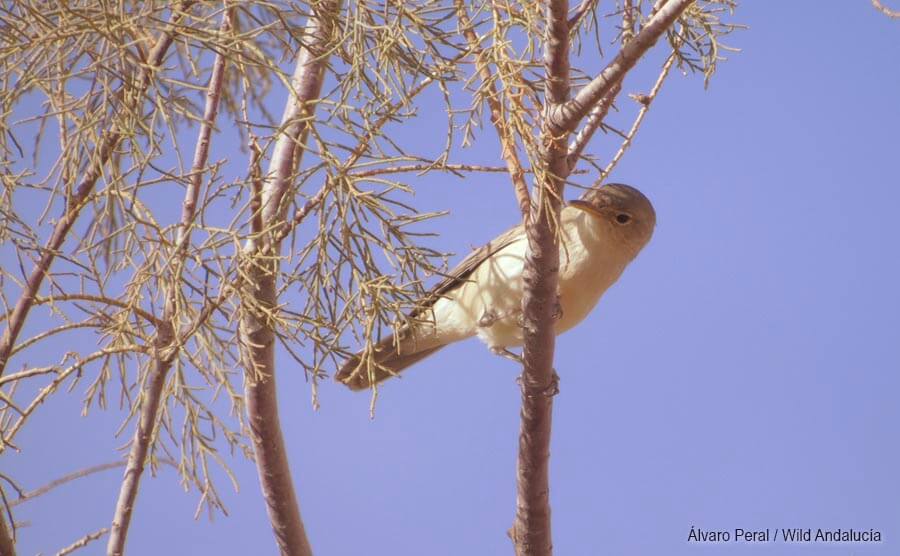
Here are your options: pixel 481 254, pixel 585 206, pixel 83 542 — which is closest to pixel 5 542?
pixel 83 542

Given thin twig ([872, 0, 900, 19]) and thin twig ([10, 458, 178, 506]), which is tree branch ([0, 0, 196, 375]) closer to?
thin twig ([10, 458, 178, 506])

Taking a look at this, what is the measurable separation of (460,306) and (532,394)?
93 centimetres

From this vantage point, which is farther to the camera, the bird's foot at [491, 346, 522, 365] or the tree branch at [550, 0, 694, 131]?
the bird's foot at [491, 346, 522, 365]

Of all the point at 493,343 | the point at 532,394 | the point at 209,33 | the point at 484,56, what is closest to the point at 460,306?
the point at 493,343

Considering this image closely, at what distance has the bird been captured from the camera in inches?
150

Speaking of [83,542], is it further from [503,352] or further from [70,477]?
[503,352]

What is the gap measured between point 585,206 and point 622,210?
→ 17 cm

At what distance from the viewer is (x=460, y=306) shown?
407 cm

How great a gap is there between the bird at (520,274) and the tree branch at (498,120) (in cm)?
84

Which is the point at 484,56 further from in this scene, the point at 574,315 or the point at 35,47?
the point at 574,315

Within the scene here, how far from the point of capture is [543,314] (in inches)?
117

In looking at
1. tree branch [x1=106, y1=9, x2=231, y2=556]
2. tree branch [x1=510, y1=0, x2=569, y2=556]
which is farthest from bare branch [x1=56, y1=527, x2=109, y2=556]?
tree branch [x1=510, y1=0, x2=569, y2=556]

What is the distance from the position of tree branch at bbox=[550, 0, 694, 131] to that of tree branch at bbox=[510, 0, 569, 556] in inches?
2.1

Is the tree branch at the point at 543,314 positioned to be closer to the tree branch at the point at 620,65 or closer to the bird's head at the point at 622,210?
the tree branch at the point at 620,65
